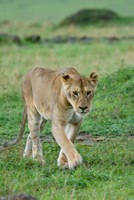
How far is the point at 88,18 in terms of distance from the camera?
3162cm

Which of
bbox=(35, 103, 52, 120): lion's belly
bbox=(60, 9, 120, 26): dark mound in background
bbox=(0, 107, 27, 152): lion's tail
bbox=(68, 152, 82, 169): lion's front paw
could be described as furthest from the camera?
bbox=(60, 9, 120, 26): dark mound in background

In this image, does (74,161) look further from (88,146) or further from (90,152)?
(88,146)

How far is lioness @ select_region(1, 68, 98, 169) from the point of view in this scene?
735 cm

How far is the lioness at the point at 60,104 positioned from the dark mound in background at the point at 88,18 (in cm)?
2273

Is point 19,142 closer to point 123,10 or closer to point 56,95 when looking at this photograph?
point 56,95

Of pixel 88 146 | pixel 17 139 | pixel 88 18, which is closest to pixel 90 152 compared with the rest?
pixel 88 146

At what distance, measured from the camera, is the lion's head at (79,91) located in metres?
7.29

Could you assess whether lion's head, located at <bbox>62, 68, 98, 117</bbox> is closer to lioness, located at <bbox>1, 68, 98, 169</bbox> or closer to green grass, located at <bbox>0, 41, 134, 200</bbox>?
lioness, located at <bbox>1, 68, 98, 169</bbox>

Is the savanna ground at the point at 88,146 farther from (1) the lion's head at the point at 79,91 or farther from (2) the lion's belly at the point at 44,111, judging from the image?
(1) the lion's head at the point at 79,91

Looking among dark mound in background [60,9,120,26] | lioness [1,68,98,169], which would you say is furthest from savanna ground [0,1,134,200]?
dark mound in background [60,9,120,26]

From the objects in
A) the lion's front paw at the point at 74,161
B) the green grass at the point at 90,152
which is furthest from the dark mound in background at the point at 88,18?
the lion's front paw at the point at 74,161

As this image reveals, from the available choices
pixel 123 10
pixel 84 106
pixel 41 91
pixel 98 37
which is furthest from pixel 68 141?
pixel 123 10

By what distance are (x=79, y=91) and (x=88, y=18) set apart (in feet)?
80.3

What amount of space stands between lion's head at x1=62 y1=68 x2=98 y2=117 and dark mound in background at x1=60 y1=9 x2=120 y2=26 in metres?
23.7
